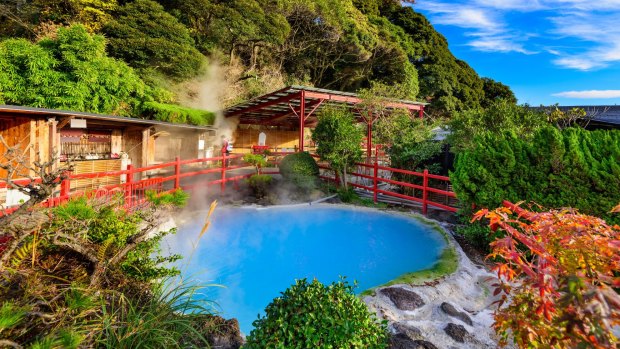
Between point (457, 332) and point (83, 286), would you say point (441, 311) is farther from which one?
point (83, 286)

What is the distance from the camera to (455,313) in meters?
3.99

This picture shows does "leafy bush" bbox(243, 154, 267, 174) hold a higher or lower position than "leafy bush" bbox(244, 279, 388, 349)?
higher

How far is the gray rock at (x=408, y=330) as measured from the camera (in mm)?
3439

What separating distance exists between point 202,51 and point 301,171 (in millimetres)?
14721

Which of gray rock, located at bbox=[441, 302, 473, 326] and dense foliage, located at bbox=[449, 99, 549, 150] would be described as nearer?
gray rock, located at bbox=[441, 302, 473, 326]

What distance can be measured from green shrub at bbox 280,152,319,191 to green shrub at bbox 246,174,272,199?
634mm

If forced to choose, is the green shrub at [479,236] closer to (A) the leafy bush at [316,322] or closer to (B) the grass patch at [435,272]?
(B) the grass patch at [435,272]

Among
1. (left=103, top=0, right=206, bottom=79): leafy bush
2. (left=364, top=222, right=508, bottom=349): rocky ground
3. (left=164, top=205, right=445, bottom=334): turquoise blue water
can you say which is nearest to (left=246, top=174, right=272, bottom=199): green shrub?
(left=164, top=205, right=445, bottom=334): turquoise blue water

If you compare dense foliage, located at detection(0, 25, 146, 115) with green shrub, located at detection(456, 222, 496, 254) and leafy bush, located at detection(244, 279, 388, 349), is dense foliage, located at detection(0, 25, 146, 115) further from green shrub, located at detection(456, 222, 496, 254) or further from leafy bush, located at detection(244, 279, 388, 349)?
green shrub, located at detection(456, 222, 496, 254)

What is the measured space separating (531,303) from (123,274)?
309 cm

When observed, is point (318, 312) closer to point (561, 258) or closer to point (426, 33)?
point (561, 258)

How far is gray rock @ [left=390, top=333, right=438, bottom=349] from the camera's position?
314cm

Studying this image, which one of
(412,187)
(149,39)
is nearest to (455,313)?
(412,187)

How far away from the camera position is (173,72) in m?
19.0
